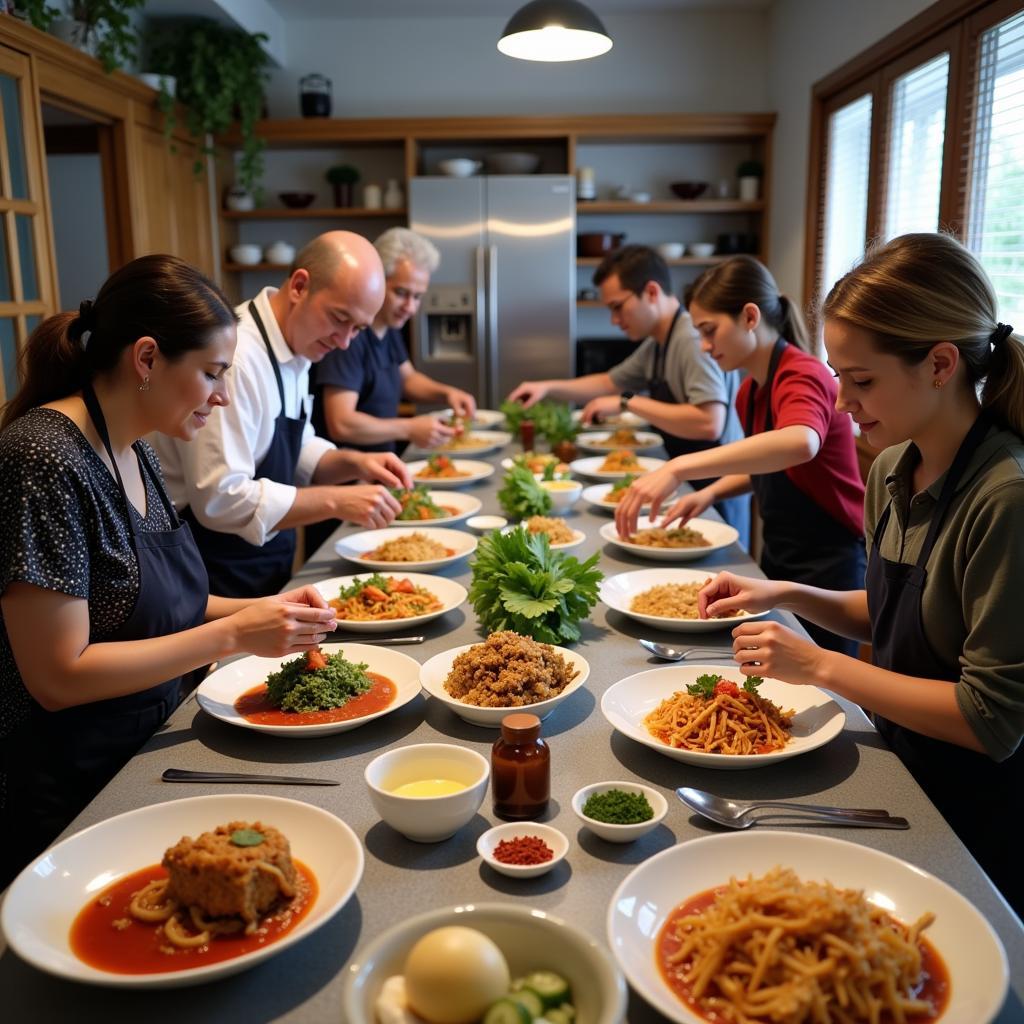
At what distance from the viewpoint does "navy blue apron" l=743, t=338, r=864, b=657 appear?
282 cm

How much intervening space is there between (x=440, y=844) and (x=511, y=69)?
6.36 metres

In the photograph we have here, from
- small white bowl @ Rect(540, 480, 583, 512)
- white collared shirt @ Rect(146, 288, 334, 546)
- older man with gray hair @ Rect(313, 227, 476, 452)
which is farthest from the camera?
older man with gray hair @ Rect(313, 227, 476, 452)

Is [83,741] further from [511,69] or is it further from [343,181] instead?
[511,69]

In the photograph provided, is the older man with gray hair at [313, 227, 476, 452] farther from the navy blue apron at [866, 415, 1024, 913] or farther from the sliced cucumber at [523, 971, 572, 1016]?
the sliced cucumber at [523, 971, 572, 1016]

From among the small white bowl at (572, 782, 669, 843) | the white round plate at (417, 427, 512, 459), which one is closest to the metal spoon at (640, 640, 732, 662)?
the small white bowl at (572, 782, 669, 843)

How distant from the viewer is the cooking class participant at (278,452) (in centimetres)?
259

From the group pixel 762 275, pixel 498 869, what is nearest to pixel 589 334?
pixel 762 275

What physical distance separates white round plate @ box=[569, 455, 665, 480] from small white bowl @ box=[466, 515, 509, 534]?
814mm

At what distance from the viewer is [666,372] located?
14.2 ft

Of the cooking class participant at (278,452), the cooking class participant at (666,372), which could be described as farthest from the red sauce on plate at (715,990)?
the cooking class participant at (666,372)

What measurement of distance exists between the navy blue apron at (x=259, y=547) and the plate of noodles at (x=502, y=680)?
124 cm

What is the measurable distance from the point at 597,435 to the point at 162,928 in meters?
3.70

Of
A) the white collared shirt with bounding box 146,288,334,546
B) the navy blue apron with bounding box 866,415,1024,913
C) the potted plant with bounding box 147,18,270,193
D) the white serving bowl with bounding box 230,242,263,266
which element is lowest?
the navy blue apron with bounding box 866,415,1024,913

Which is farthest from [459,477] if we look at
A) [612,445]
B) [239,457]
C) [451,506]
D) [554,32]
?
[554,32]
